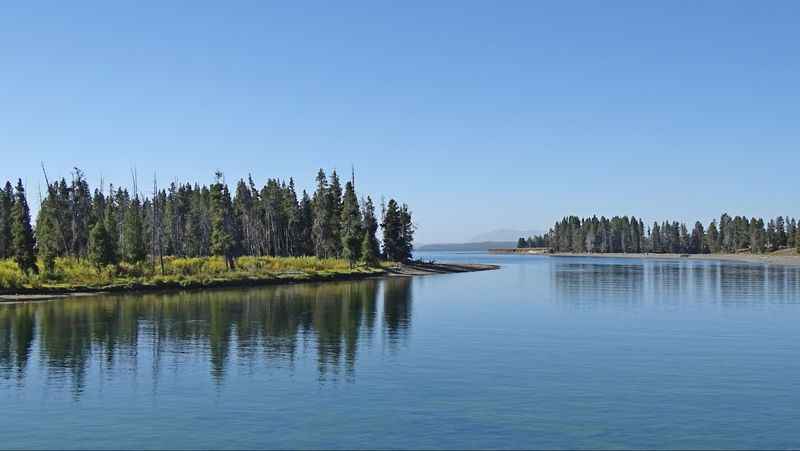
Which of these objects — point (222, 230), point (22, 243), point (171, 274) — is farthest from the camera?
point (222, 230)

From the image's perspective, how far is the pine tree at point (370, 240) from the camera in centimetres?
15862

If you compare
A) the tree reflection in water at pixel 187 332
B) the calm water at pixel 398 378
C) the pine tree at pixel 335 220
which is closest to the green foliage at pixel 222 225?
the pine tree at pixel 335 220

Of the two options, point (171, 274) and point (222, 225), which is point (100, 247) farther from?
point (222, 225)

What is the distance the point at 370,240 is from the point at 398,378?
126315 millimetres

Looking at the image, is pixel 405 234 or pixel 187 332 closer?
pixel 187 332

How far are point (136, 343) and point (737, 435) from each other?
38.6 m

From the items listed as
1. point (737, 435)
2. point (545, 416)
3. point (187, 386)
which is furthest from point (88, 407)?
point (737, 435)

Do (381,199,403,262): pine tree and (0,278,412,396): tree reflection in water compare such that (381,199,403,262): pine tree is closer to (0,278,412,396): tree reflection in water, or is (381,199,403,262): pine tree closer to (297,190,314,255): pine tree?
(297,190,314,255): pine tree

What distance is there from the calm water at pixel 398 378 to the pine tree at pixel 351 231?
7783 cm

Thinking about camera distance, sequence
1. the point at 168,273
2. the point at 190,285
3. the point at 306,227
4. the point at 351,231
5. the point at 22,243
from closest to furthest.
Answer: the point at 22,243 < the point at 190,285 < the point at 168,273 < the point at 351,231 < the point at 306,227

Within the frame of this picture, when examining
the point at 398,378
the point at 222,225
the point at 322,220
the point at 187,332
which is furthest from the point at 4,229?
the point at 398,378

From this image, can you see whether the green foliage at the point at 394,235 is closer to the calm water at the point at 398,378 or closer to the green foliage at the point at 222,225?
the green foliage at the point at 222,225

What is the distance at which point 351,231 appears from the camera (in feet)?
500

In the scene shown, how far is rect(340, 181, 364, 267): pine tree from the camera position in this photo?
152 m
